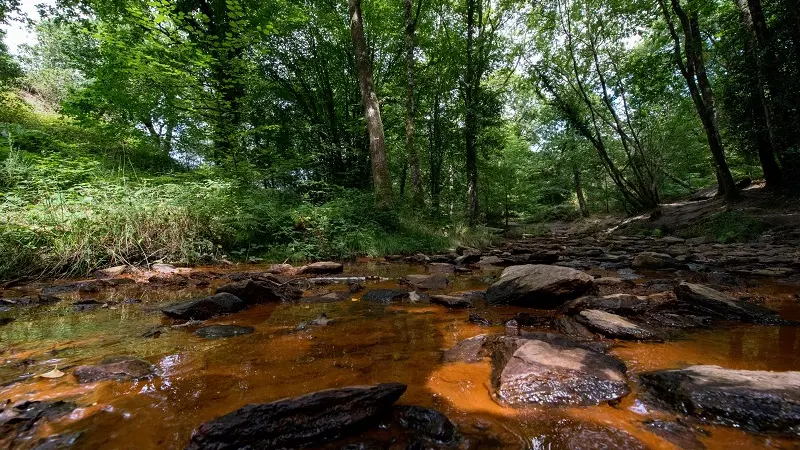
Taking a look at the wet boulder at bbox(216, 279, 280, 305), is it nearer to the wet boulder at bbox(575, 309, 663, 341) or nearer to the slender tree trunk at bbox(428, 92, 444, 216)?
the wet boulder at bbox(575, 309, 663, 341)

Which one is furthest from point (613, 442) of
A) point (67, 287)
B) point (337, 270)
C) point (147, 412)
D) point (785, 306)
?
point (67, 287)

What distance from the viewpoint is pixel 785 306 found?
9.87ft

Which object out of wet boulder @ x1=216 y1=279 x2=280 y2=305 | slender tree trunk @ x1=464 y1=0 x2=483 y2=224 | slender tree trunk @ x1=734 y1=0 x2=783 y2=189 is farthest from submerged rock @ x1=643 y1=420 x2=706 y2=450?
slender tree trunk @ x1=464 y1=0 x2=483 y2=224

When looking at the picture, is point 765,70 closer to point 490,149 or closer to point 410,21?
point 490,149

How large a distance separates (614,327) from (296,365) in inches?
85.5

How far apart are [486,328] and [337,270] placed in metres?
3.61

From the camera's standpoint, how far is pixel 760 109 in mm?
10711

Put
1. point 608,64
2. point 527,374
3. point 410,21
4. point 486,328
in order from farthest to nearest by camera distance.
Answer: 1. point 608,64
2. point 410,21
3. point 486,328
4. point 527,374

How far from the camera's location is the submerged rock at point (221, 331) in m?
2.63

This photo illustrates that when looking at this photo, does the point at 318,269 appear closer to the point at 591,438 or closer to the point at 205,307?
the point at 205,307

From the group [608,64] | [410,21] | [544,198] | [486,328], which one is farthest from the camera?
[544,198]

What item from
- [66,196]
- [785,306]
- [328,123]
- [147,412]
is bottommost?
[785,306]

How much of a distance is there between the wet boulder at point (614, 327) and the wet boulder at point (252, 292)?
305 centimetres

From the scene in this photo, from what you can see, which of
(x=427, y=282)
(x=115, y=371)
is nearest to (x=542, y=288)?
(x=427, y=282)
